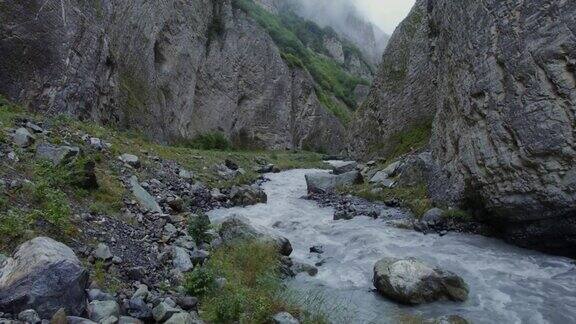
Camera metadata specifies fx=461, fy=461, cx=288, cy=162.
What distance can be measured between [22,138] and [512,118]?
45.4 ft

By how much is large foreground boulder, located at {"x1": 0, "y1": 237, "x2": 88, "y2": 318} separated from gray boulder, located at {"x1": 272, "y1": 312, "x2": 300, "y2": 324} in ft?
10.2

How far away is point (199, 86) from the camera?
5166cm

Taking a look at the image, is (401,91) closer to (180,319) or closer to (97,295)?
(180,319)

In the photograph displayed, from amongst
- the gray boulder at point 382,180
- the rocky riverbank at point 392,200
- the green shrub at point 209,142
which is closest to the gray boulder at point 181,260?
the rocky riverbank at point 392,200

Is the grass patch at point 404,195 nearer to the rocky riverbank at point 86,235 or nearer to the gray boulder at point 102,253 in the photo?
the rocky riverbank at point 86,235

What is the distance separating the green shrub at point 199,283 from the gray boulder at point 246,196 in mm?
10796

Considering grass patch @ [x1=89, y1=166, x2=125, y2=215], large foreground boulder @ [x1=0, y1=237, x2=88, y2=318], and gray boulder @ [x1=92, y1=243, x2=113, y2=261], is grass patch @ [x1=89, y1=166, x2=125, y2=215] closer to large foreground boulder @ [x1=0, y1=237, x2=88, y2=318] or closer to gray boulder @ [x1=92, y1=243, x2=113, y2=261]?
gray boulder @ [x1=92, y1=243, x2=113, y2=261]

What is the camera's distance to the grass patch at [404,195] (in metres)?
18.5

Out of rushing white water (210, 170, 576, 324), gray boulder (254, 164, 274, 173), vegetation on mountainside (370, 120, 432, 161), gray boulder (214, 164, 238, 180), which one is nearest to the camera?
rushing white water (210, 170, 576, 324)

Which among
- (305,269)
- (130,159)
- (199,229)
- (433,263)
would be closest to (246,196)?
(130,159)

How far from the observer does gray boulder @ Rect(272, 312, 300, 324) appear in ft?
26.1

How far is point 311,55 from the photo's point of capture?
12644cm

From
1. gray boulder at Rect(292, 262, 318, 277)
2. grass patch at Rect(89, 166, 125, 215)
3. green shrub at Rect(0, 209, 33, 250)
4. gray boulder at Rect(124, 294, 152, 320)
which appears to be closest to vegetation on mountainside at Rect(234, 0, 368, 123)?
grass patch at Rect(89, 166, 125, 215)

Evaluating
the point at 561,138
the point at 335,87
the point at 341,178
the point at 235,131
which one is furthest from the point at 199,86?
the point at 335,87
